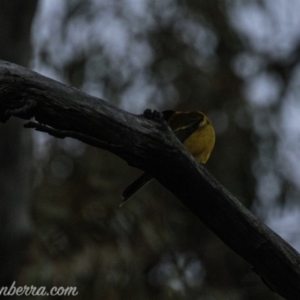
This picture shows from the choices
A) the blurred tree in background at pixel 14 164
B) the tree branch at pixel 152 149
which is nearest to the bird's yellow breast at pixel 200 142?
the tree branch at pixel 152 149

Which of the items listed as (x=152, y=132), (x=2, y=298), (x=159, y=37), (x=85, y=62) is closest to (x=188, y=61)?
(x=159, y=37)

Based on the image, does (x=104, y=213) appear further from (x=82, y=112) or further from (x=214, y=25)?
(x=82, y=112)

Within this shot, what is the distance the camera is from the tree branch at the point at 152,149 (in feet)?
8.62

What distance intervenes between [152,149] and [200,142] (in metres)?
1.84

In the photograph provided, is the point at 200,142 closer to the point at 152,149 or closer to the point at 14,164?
the point at 152,149

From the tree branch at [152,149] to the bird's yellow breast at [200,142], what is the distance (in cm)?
168

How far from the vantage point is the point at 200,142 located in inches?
180

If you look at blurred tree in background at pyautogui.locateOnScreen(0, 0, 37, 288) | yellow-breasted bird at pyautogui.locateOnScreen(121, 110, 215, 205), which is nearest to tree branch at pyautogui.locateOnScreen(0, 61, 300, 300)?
yellow-breasted bird at pyautogui.locateOnScreen(121, 110, 215, 205)

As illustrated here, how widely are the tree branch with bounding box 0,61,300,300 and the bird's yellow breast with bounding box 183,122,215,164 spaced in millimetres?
1681

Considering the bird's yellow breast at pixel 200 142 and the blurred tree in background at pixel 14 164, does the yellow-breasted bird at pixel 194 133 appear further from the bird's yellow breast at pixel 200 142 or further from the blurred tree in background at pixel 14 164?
the blurred tree in background at pixel 14 164

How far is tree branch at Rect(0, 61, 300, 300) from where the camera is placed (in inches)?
103

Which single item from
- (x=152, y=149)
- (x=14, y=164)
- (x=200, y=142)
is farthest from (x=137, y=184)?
(x=14, y=164)

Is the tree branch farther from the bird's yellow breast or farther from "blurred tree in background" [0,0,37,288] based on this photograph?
"blurred tree in background" [0,0,37,288]

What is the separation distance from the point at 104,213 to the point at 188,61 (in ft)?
6.58
